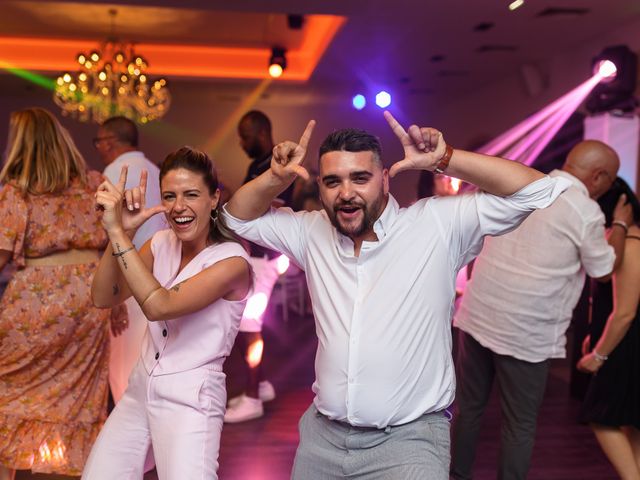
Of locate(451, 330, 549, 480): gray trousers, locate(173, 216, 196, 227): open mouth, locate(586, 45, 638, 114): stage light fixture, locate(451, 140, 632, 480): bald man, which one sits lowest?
locate(451, 330, 549, 480): gray trousers

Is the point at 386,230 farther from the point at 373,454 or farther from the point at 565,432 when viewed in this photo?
the point at 565,432

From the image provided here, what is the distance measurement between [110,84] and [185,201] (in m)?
5.39

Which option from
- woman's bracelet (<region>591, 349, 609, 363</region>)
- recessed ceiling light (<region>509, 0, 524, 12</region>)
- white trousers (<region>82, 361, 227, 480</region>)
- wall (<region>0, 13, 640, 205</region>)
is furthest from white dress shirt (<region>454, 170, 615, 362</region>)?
wall (<region>0, 13, 640, 205</region>)

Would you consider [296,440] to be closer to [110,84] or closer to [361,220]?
[361,220]

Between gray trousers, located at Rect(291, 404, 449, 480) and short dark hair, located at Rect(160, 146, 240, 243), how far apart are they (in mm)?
628

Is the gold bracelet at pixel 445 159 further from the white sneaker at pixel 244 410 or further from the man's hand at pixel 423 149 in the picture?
the white sneaker at pixel 244 410

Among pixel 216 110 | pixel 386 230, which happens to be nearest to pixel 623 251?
pixel 386 230

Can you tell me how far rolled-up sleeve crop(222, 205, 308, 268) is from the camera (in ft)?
6.38

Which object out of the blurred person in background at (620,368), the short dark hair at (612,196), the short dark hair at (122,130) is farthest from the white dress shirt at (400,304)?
the short dark hair at (122,130)

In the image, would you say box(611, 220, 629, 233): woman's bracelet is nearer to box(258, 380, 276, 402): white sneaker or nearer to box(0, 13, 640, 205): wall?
box(258, 380, 276, 402): white sneaker

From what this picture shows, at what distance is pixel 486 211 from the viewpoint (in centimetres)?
172

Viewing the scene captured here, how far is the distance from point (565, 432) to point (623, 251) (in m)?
1.42

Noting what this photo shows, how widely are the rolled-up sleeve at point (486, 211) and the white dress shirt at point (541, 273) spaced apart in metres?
0.76

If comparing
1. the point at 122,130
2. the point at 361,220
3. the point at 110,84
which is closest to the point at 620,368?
the point at 361,220
